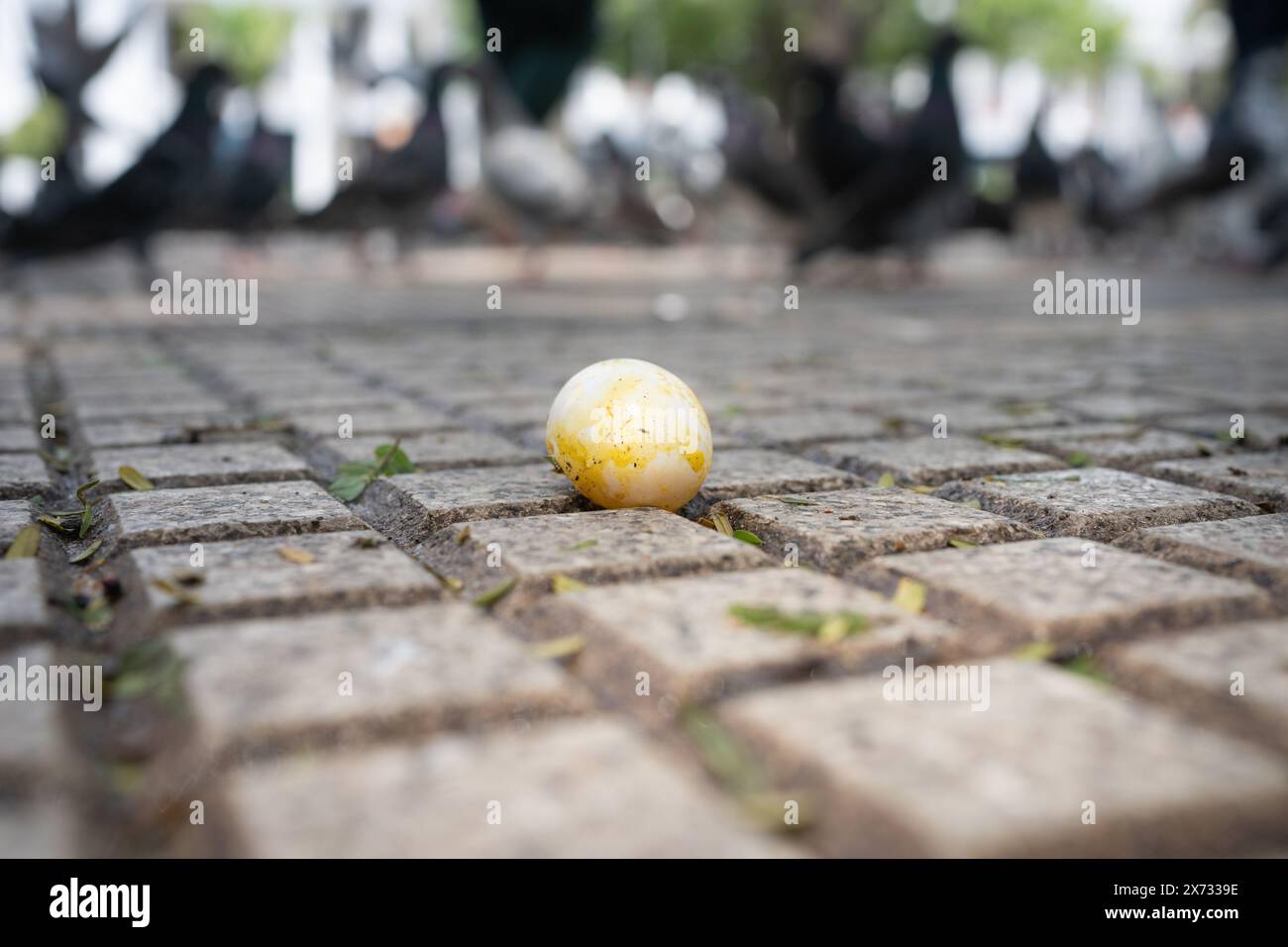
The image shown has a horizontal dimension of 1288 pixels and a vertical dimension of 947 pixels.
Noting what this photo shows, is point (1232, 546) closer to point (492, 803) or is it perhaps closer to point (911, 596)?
point (911, 596)

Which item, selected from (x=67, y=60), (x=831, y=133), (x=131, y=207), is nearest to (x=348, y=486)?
(x=131, y=207)

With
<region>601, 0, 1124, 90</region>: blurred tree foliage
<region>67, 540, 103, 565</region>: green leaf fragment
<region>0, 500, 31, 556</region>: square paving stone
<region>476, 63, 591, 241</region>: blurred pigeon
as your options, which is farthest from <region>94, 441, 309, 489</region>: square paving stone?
<region>601, 0, 1124, 90</region>: blurred tree foliage

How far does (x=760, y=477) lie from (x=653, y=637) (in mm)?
1252

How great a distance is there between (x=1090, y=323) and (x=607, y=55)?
3312 cm

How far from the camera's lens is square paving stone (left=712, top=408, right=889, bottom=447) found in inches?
140

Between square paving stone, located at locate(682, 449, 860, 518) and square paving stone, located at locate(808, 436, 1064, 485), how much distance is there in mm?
113

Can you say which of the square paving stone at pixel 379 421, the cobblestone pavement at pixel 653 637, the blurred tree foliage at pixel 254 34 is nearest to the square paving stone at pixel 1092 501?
the cobblestone pavement at pixel 653 637

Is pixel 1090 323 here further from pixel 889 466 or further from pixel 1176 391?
pixel 889 466

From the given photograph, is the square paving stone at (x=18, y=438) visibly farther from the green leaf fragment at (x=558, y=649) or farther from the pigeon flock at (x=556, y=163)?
the pigeon flock at (x=556, y=163)

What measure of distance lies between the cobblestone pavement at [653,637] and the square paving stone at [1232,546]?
0.4 inches

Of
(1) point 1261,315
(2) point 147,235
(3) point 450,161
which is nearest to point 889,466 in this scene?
(1) point 1261,315

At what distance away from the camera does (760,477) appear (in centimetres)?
296

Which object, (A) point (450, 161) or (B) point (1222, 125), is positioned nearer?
(B) point (1222, 125)
